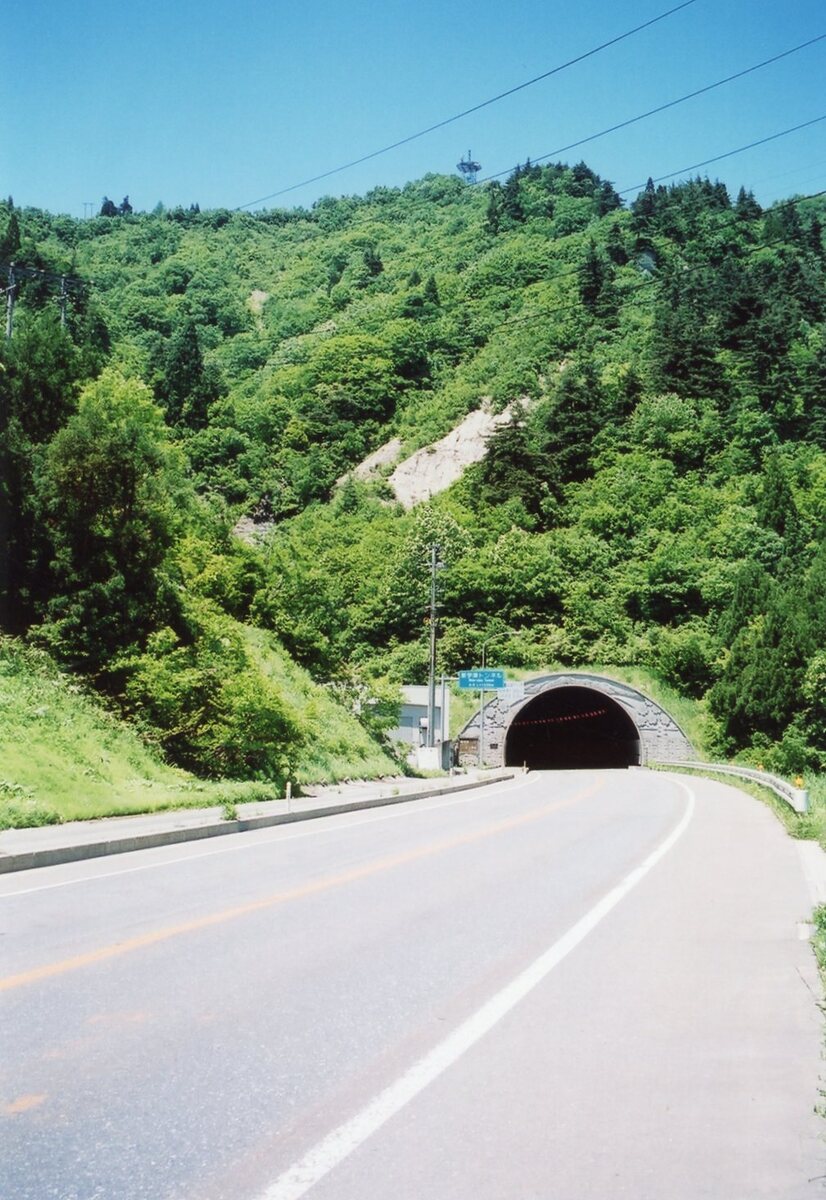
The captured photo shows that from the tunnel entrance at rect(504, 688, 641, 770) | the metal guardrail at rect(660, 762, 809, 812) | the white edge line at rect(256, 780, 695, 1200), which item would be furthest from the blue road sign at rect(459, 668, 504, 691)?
the white edge line at rect(256, 780, 695, 1200)

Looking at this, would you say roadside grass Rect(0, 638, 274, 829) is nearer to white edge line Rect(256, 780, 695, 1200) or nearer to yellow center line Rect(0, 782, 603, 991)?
yellow center line Rect(0, 782, 603, 991)

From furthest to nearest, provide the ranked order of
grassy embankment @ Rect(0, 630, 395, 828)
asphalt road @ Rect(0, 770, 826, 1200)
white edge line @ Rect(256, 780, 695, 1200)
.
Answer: grassy embankment @ Rect(0, 630, 395, 828), asphalt road @ Rect(0, 770, 826, 1200), white edge line @ Rect(256, 780, 695, 1200)

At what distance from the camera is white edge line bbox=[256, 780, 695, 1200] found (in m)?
3.72

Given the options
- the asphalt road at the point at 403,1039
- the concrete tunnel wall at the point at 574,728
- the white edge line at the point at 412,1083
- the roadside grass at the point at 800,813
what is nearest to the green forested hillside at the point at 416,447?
the concrete tunnel wall at the point at 574,728

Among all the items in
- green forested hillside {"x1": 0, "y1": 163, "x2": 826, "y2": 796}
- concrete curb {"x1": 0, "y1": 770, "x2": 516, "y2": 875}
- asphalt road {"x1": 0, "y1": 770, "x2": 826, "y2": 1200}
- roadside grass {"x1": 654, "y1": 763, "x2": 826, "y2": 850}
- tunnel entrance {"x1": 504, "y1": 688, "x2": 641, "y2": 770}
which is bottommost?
tunnel entrance {"x1": 504, "y1": 688, "x2": 641, "y2": 770}

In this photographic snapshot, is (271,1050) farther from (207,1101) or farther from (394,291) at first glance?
(394,291)

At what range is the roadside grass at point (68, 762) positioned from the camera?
16.9 meters

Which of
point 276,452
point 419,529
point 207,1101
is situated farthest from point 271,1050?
point 276,452

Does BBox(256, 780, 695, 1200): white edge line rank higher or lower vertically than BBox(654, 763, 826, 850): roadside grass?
higher

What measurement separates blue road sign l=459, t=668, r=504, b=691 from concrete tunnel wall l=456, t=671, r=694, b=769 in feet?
12.2

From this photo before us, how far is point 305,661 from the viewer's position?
39375mm

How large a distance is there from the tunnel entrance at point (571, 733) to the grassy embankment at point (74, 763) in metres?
37.2

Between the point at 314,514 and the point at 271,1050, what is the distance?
3244 inches

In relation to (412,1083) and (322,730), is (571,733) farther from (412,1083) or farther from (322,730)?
(412,1083)
